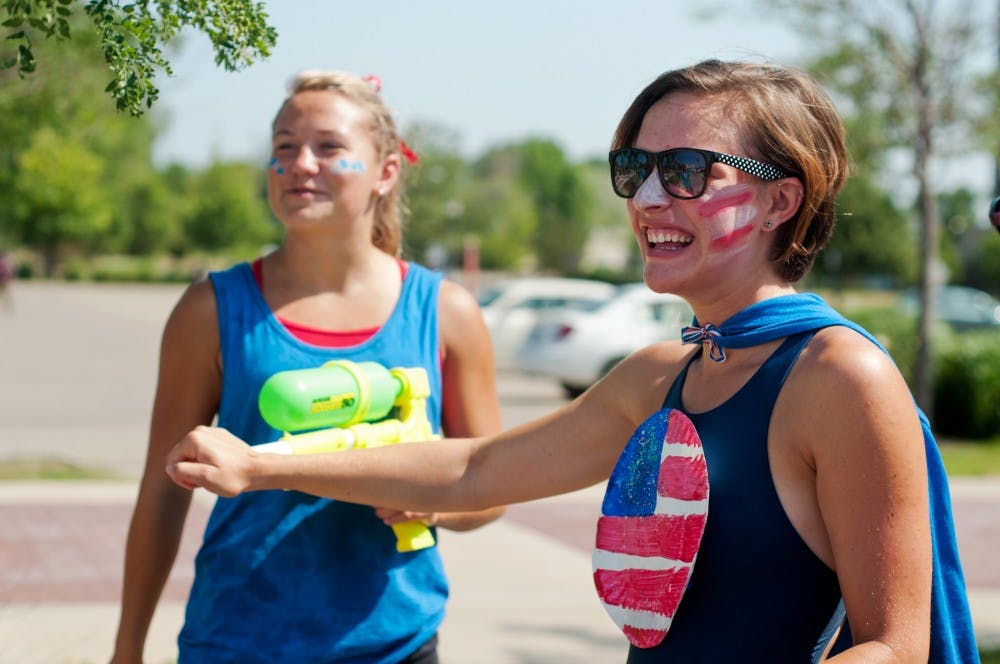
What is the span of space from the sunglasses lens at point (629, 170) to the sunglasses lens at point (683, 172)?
4 centimetres

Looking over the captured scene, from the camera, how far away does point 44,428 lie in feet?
43.7

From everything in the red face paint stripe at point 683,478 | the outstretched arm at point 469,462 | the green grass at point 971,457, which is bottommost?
the green grass at point 971,457

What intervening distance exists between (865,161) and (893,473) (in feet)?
41.5

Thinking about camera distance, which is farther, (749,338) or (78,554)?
(78,554)

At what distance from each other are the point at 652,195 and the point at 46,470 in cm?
923

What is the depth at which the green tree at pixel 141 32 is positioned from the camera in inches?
76.5

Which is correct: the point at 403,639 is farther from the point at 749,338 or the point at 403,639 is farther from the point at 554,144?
the point at 554,144

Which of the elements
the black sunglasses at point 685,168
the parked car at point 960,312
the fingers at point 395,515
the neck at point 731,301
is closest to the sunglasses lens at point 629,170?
the black sunglasses at point 685,168

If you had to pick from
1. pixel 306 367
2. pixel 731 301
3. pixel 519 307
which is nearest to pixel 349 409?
pixel 306 367

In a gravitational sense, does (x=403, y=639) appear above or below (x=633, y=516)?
below

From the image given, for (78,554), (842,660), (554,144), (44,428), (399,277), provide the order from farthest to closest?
(554,144) < (44,428) < (78,554) < (399,277) < (842,660)

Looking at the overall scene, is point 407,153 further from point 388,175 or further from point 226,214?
point 226,214

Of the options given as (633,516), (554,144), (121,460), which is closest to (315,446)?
(633,516)

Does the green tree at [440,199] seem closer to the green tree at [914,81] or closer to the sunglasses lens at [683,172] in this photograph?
the green tree at [914,81]
